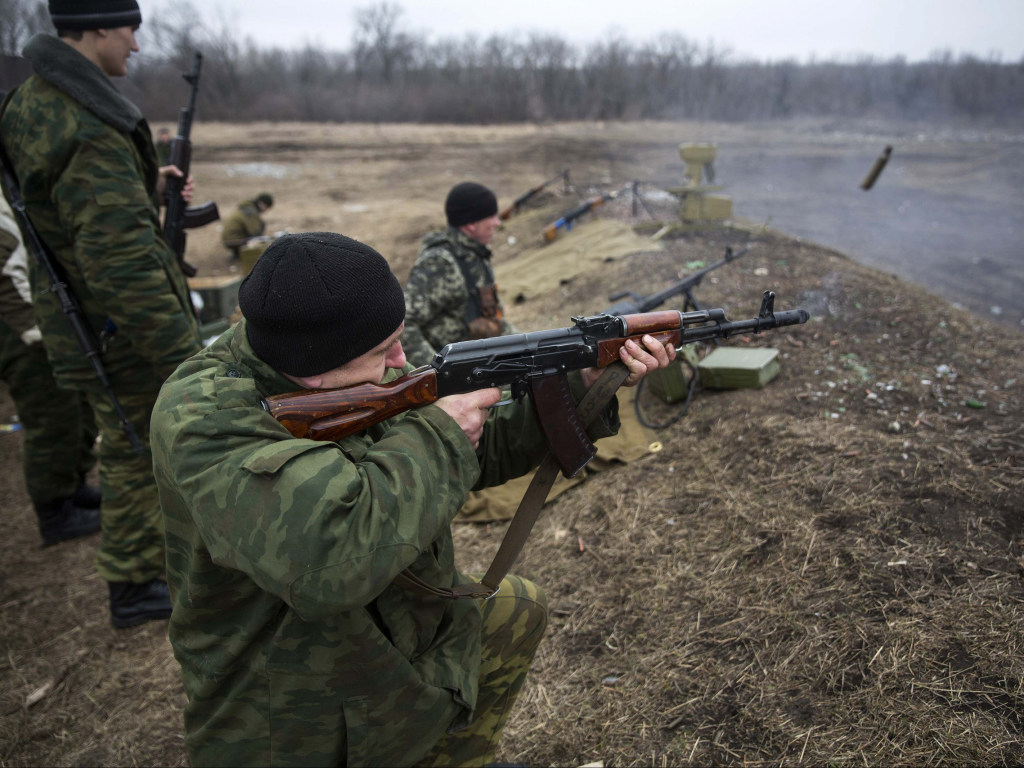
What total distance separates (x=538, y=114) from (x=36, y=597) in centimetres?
3146

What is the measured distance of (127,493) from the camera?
3.53m

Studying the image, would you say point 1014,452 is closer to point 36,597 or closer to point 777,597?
point 777,597

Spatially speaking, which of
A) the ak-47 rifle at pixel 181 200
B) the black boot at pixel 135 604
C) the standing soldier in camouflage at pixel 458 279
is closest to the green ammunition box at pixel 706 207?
the standing soldier in camouflage at pixel 458 279

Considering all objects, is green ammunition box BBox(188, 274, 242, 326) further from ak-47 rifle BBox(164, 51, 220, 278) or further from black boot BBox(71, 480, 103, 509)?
black boot BBox(71, 480, 103, 509)

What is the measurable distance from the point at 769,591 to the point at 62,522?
458cm

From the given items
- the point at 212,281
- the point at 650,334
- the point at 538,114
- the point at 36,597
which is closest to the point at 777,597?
the point at 650,334

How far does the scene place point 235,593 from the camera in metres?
1.70

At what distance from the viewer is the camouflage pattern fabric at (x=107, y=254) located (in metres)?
3.03

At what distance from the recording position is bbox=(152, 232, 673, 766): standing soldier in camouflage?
1472 mm

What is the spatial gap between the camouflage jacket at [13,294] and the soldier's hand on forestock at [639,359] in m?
3.83

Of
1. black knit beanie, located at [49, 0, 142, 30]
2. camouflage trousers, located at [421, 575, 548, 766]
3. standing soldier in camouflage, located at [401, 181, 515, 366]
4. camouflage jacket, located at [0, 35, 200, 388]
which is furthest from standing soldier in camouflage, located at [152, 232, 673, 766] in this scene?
standing soldier in camouflage, located at [401, 181, 515, 366]

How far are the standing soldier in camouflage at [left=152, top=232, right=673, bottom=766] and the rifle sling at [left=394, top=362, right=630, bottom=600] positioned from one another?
7 centimetres

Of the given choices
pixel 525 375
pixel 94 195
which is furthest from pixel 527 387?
pixel 94 195

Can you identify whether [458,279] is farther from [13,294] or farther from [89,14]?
[13,294]
